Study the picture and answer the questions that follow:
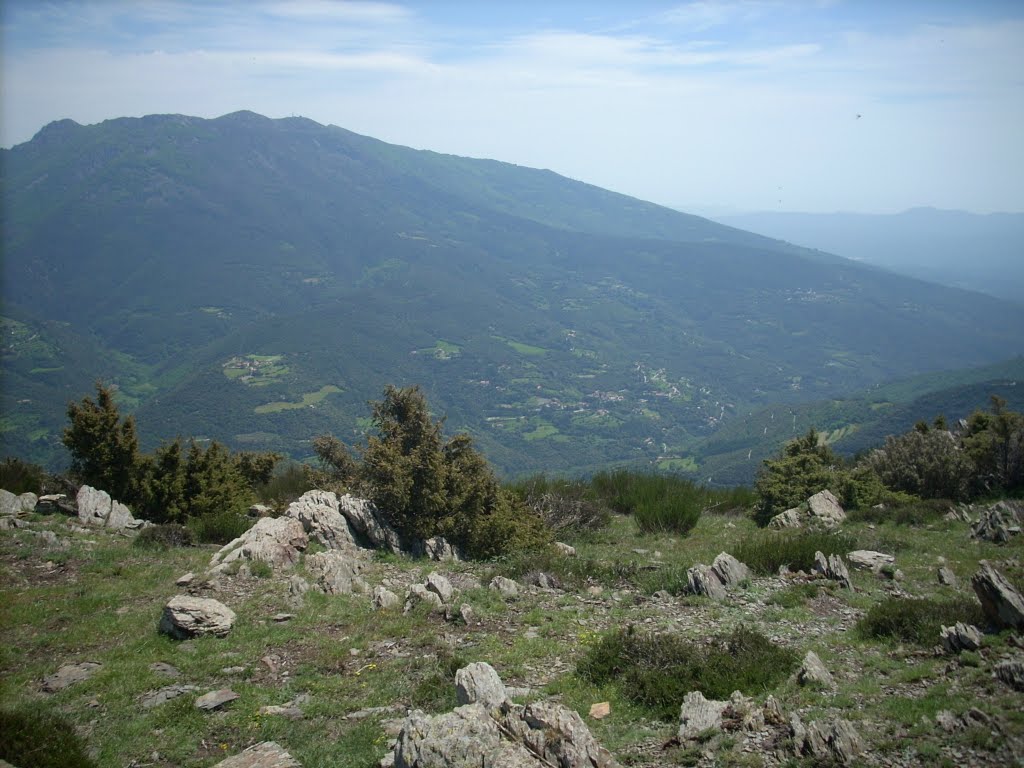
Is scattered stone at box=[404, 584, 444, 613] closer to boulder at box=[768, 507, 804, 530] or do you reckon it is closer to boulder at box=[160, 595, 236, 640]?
boulder at box=[160, 595, 236, 640]

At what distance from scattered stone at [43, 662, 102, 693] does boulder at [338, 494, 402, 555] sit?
6290 millimetres

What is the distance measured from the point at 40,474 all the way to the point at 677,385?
148 meters

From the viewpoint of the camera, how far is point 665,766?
604cm

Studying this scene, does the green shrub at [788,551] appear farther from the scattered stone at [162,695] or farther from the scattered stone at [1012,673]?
the scattered stone at [162,695]

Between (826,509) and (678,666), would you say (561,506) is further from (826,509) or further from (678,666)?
(678,666)

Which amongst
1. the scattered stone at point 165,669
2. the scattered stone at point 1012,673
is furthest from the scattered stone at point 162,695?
the scattered stone at point 1012,673

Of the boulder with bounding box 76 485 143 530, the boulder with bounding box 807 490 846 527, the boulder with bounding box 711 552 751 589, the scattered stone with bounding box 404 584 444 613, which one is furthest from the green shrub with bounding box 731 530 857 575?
the boulder with bounding box 76 485 143 530

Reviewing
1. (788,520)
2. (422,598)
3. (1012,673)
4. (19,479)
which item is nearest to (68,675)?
(422,598)

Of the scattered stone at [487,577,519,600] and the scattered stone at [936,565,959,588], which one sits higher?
the scattered stone at [936,565,959,588]

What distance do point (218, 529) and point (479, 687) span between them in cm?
1050

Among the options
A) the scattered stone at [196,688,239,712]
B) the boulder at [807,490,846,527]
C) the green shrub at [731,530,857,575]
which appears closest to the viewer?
the scattered stone at [196,688,239,712]

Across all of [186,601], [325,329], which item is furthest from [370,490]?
[325,329]

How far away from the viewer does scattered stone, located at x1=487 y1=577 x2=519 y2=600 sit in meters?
11.3

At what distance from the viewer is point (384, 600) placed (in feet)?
35.2
